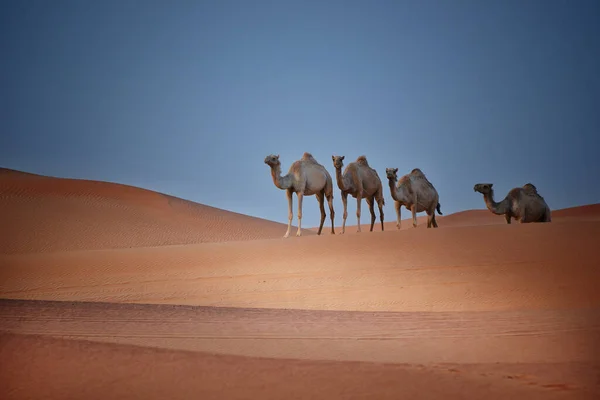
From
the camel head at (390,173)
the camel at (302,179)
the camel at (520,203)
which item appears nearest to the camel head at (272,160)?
the camel at (302,179)

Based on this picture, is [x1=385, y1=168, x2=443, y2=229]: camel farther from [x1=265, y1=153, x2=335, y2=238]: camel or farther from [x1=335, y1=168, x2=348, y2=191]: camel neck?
[x1=265, y1=153, x2=335, y2=238]: camel

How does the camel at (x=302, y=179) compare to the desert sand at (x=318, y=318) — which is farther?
the camel at (x=302, y=179)

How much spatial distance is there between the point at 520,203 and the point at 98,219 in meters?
19.1

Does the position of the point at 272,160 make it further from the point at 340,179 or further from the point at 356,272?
the point at 356,272

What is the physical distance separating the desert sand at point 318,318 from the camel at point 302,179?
6.92 feet

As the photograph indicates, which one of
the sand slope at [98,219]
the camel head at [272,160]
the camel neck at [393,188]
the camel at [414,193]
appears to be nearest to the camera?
the camel head at [272,160]

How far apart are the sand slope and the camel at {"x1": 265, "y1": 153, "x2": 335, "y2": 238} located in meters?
9.96

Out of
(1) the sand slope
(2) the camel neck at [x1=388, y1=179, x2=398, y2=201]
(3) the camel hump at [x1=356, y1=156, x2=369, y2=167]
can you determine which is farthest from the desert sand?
(1) the sand slope

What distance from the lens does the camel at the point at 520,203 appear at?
53.7ft

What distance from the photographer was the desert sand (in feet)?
11.3

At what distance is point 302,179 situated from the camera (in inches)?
643

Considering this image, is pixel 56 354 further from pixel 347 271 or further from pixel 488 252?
pixel 488 252

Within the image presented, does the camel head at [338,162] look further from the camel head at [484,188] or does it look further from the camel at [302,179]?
the camel head at [484,188]

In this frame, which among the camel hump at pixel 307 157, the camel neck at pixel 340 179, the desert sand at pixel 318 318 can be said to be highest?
the camel hump at pixel 307 157
